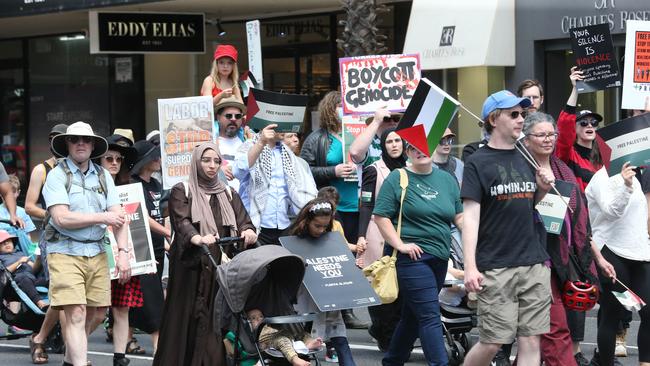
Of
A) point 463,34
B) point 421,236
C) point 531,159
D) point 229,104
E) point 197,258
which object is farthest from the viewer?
point 463,34

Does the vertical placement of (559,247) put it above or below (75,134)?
below

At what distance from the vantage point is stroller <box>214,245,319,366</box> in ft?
26.7

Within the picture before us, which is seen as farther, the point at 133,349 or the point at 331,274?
the point at 133,349

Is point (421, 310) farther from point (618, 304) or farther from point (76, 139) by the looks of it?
point (76, 139)

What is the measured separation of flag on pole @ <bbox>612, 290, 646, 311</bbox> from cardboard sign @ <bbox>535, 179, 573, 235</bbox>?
1.09 meters

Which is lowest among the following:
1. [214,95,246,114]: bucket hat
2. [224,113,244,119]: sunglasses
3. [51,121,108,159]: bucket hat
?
[51,121,108,159]: bucket hat

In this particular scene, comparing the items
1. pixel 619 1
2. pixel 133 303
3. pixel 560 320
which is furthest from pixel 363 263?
pixel 619 1

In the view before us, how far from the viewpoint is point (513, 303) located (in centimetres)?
795

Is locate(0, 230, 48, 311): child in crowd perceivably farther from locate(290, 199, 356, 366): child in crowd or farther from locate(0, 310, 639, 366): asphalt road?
locate(290, 199, 356, 366): child in crowd

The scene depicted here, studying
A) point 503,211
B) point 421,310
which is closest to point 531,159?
point 503,211

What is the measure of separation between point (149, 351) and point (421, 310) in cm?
367

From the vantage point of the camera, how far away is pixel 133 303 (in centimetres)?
1071

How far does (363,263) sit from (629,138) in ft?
8.38

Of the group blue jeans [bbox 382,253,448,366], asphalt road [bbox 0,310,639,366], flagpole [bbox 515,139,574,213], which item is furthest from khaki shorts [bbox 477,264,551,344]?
asphalt road [bbox 0,310,639,366]
